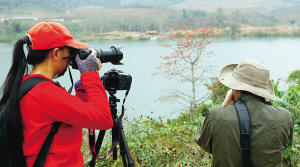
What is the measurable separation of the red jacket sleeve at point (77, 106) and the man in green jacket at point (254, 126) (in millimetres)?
499

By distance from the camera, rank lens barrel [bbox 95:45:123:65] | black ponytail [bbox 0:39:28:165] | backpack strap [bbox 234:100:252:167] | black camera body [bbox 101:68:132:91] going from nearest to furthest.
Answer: black ponytail [bbox 0:39:28:165] < backpack strap [bbox 234:100:252:167] < lens barrel [bbox 95:45:123:65] < black camera body [bbox 101:68:132:91]

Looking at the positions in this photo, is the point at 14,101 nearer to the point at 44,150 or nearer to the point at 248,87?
the point at 44,150

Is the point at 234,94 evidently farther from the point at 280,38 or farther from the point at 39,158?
the point at 280,38

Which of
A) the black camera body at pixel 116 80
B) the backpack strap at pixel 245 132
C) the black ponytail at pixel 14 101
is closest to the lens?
the black ponytail at pixel 14 101

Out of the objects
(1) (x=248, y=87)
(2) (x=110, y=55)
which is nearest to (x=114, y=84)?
(2) (x=110, y=55)

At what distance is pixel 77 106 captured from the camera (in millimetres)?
891

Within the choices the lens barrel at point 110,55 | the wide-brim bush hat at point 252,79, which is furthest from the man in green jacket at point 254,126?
the lens barrel at point 110,55

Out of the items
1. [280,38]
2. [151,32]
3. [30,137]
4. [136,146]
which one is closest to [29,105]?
[30,137]

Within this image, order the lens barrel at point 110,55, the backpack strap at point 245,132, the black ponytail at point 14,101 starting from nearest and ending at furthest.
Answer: the black ponytail at point 14,101, the backpack strap at point 245,132, the lens barrel at point 110,55

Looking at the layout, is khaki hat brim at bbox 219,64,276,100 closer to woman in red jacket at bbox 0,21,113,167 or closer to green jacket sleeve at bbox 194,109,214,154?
green jacket sleeve at bbox 194,109,214,154

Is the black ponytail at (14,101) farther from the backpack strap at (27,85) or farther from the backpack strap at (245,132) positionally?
the backpack strap at (245,132)

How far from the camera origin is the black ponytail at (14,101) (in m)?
0.86

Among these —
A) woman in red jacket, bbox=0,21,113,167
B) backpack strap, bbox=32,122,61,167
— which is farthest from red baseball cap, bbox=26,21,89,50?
backpack strap, bbox=32,122,61,167

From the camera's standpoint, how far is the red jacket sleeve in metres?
0.86
